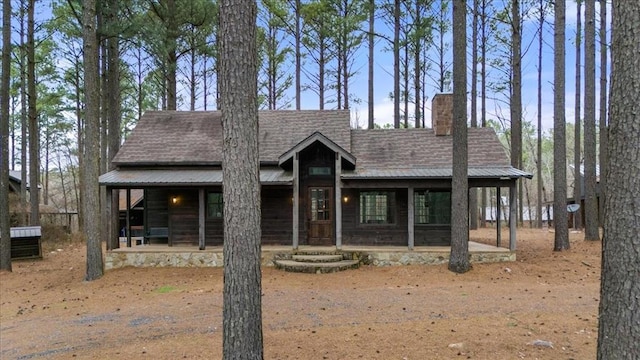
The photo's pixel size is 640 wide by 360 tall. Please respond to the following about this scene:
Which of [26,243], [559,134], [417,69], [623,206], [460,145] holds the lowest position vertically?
[26,243]

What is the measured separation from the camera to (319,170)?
1327cm

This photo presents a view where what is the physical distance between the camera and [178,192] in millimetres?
13297

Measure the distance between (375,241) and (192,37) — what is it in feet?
42.1

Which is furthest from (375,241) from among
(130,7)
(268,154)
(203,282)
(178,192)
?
(130,7)

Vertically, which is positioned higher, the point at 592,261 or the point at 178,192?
the point at 178,192

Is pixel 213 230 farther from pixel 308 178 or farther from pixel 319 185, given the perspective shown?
pixel 319 185

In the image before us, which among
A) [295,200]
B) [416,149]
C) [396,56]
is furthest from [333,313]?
[396,56]

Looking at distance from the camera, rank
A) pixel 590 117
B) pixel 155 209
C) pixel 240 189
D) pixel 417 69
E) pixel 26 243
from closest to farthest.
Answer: pixel 240 189 → pixel 155 209 → pixel 26 243 → pixel 590 117 → pixel 417 69

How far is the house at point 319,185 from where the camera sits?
12117 millimetres

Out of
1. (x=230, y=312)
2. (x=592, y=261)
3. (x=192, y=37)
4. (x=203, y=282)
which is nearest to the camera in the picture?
(x=230, y=312)

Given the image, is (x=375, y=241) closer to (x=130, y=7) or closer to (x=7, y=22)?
(x=130, y=7)

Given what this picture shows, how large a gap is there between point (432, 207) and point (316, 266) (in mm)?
4630

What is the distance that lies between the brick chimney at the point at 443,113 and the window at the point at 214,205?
8.23 m

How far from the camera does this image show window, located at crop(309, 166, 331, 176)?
1327 cm
